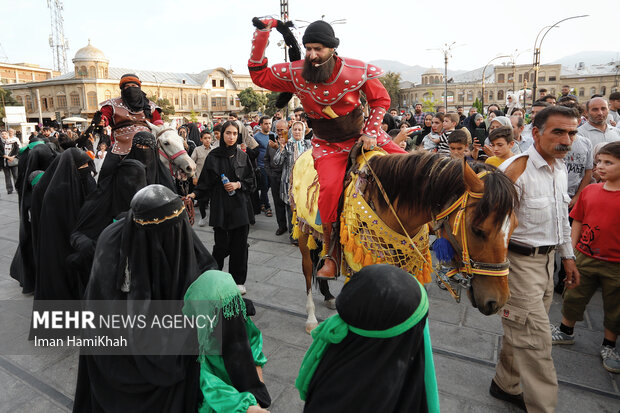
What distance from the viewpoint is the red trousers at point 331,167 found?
10.1 ft

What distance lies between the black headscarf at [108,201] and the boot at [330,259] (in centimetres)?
165

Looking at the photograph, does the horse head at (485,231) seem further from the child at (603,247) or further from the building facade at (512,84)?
the building facade at (512,84)

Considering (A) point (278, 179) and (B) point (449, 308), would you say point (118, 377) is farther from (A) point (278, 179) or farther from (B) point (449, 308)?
(A) point (278, 179)

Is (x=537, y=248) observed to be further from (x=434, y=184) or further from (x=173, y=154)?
(x=173, y=154)

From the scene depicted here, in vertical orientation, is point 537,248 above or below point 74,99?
below

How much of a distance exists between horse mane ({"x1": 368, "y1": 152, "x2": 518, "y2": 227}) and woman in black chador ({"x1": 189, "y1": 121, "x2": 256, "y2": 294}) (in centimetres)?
280

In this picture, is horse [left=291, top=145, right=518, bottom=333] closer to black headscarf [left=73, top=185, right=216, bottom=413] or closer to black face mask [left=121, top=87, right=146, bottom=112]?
black headscarf [left=73, top=185, right=216, bottom=413]

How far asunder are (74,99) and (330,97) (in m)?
61.9

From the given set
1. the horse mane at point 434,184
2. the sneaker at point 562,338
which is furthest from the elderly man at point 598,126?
the horse mane at point 434,184

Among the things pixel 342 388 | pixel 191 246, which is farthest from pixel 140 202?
pixel 342 388

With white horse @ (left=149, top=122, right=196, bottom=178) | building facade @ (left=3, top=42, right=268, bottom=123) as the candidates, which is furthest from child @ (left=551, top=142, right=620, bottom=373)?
building facade @ (left=3, top=42, right=268, bottom=123)

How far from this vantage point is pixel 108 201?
3207mm

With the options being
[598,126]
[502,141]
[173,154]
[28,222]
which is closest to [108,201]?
[173,154]

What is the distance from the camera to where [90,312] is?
1873 millimetres
